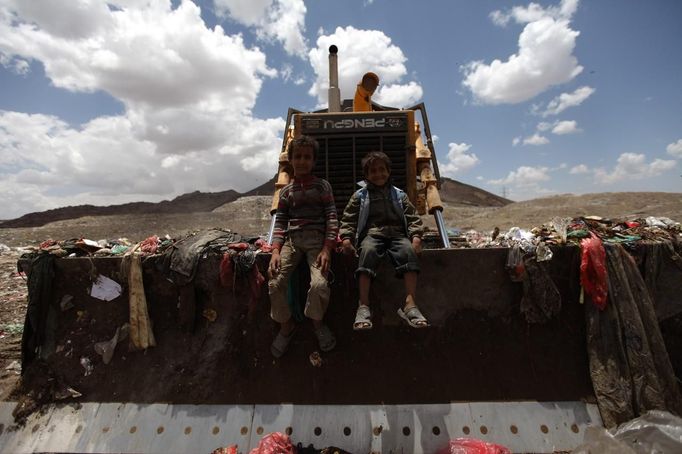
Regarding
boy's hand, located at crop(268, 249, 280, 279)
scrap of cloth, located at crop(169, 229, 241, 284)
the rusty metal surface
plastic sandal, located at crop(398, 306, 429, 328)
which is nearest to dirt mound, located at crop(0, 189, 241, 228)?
scrap of cloth, located at crop(169, 229, 241, 284)

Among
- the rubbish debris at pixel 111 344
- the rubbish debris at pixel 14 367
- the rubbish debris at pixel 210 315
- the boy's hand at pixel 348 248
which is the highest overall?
the boy's hand at pixel 348 248

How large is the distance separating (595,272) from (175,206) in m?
36.3

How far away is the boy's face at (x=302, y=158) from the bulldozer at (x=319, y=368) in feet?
2.90

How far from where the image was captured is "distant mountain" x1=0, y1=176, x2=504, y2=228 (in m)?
30.0

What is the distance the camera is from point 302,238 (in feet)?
10.2

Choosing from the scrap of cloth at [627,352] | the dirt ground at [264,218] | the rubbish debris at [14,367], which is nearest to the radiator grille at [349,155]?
the scrap of cloth at [627,352]

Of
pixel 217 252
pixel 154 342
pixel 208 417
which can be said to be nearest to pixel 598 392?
pixel 208 417

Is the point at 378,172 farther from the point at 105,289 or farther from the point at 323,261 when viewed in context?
the point at 105,289

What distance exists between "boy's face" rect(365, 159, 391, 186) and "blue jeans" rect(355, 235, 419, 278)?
0.52 m

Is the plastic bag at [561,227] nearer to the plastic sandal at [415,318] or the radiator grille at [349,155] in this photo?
the plastic sandal at [415,318]

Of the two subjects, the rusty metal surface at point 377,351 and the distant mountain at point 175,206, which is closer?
the rusty metal surface at point 377,351

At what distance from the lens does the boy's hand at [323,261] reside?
286 centimetres

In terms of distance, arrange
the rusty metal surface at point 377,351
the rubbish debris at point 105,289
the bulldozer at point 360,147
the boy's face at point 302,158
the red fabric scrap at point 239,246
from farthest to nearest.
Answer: the bulldozer at point 360,147, the rubbish debris at point 105,289, the red fabric scrap at point 239,246, the boy's face at point 302,158, the rusty metal surface at point 377,351

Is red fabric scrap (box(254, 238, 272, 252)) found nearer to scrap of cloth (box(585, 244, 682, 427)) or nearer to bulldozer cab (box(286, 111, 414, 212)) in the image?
bulldozer cab (box(286, 111, 414, 212))
